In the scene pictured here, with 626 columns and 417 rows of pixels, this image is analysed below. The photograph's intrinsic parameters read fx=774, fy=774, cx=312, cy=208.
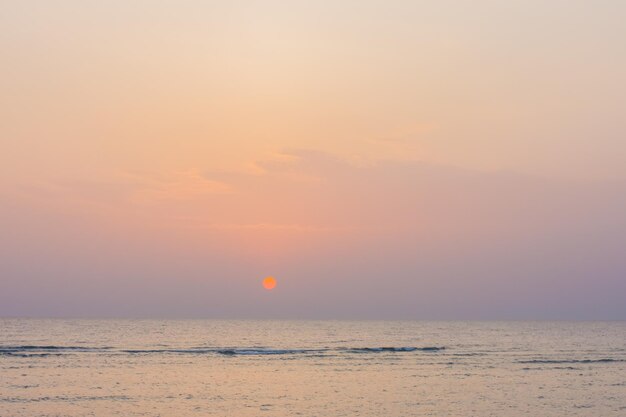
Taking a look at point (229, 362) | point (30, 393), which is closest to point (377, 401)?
point (30, 393)

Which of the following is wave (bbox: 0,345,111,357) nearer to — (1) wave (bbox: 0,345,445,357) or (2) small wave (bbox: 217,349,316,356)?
(1) wave (bbox: 0,345,445,357)

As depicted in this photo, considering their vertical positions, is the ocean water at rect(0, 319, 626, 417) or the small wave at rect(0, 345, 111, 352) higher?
the small wave at rect(0, 345, 111, 352)

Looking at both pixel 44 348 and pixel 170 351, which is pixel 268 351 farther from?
pixel 44 348

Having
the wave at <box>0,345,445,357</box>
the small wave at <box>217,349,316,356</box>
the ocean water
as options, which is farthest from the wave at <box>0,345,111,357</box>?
the small wave at <box>217,349,316,356</box>

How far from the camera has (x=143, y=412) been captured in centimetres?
4666

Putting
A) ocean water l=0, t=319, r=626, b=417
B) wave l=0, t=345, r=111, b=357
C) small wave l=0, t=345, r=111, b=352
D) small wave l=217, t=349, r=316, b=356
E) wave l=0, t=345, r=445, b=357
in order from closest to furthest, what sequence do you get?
1. ocean water l=0, t=319, r=626, b=417
2. wave l=0, t=345, r=111, b=357
3. wave l=0, t=345, r=445, b=357
4. small wave l=0, t=345, r=111, b=352
5. small wave l=217, t=349, r=316, b=356

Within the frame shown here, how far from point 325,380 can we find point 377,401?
529 inches

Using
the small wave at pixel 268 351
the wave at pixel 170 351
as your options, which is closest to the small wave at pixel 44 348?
the wave at pixel 170 351

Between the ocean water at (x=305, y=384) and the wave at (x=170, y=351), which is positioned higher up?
the wave at (x=170, y=351)

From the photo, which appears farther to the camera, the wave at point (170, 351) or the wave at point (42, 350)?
the wave at point (170, 351)

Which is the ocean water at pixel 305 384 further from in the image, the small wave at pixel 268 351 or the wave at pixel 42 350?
the small wave at pixel 268 351

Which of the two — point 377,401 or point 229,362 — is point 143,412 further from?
point 229,362

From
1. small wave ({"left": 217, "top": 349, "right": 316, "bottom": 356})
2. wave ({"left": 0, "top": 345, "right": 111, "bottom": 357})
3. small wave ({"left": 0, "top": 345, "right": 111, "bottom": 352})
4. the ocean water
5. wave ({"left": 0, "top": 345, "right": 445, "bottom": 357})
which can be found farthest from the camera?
small wave ({"left": 217, "top": 349, "right": 316, "bottom": 356})

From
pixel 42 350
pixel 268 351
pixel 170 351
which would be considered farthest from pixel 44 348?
pixel 268 351
